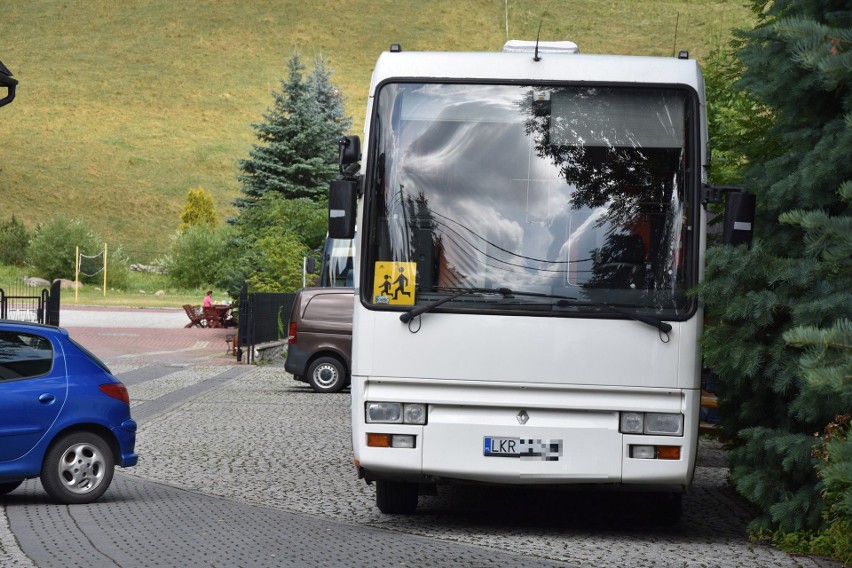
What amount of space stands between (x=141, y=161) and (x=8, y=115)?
14.8 metres

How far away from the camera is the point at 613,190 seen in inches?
349

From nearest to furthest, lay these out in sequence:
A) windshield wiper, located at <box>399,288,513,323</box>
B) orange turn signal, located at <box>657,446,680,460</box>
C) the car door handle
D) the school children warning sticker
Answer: orange turn signal, located at <box>657,446,680,460</box> → windshield wiper, located at <box>399,288,513,323</box> → the school children warning sticker → the car door handle

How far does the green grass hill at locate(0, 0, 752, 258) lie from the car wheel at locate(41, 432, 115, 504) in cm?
8687

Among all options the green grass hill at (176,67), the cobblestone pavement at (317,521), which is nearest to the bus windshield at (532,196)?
the cobblestone pavement at (317,521)

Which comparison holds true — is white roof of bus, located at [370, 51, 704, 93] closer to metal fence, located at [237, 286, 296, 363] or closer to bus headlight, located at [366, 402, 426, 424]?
bus headlight, located at [366, 402, 426, 424]

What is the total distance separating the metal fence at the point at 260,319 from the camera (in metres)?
30.0

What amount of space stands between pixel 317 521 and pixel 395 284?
1.95 metres

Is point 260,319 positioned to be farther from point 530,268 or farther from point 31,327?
point 530,268

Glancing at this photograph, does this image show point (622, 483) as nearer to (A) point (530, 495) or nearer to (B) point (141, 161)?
(A) point (530, 495)

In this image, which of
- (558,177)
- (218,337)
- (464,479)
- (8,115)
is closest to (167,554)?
(464,479)

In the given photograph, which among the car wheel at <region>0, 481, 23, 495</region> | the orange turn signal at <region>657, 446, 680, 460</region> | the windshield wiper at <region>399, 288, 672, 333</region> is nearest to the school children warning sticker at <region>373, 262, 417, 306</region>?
the windshield wiper at <region>399, 288, 672, 333</region>

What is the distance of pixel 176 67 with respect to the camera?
128750mm

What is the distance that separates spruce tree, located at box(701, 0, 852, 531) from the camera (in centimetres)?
821

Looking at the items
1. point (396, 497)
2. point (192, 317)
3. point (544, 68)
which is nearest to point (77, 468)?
point (396, 497)
